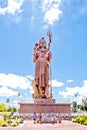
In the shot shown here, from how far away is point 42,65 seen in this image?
98.6 feet

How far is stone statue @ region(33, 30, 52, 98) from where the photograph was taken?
3000cm

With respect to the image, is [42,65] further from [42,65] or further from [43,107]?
[43,107]

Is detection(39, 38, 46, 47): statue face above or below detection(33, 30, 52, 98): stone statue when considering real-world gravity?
above

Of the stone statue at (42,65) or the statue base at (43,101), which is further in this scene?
the stone statue at (42,65)

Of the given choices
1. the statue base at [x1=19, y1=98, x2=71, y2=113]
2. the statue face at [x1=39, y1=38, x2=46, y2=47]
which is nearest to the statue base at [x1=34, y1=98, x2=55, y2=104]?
the statue base at [x1=19, y1=98, x2=71, y2=113]

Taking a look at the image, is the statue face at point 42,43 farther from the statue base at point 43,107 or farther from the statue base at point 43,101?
the statue base at point 43,107

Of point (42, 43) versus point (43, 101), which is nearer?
point (43, 101)

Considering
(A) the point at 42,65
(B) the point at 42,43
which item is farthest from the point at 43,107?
(B) the point at 42,43

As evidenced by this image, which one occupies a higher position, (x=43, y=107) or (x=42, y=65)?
(x=42, y=65)

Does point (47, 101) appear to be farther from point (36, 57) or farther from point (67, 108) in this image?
point (36, 57)

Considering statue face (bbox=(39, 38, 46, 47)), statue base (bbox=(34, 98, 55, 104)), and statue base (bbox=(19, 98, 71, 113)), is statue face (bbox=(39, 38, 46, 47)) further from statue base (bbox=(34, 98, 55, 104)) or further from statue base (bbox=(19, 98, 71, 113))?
statue base (bbox=(19, 98, 71, 113))

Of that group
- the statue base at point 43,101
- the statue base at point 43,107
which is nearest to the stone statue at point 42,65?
the statue base at point 43,101

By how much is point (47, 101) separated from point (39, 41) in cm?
616

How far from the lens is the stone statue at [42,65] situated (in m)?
30.0
